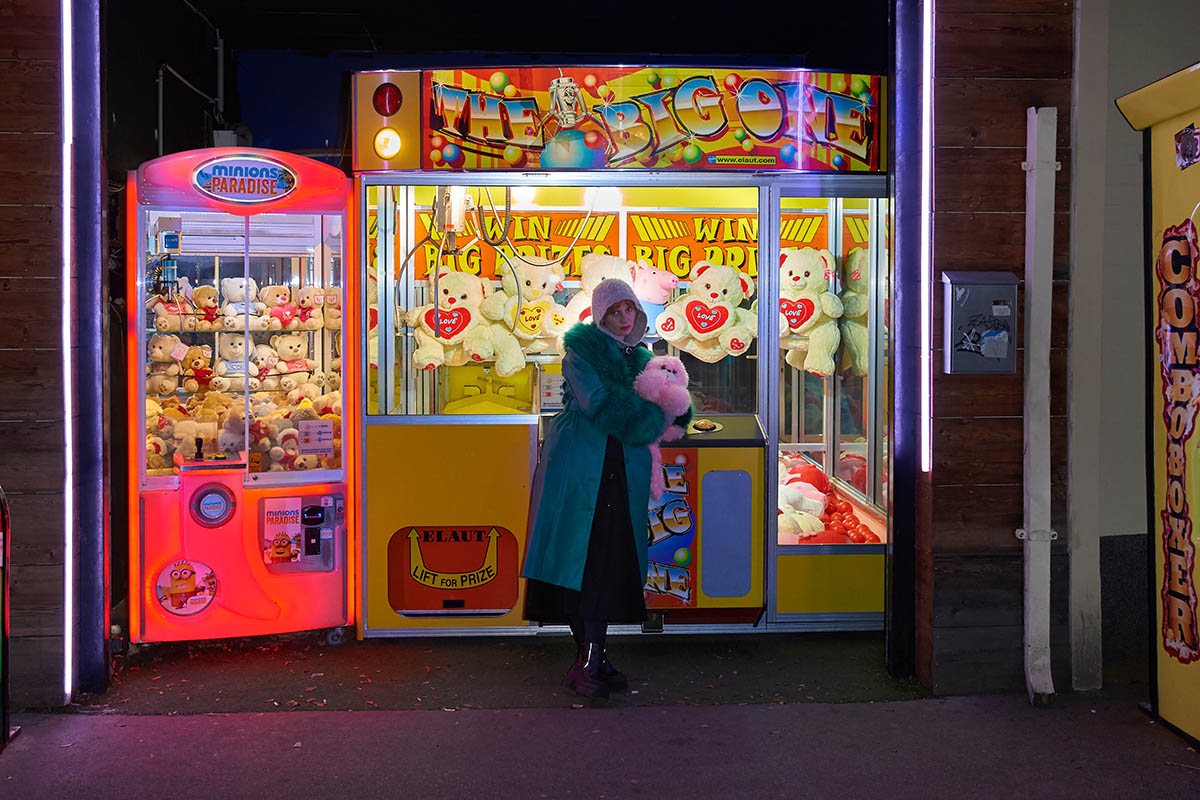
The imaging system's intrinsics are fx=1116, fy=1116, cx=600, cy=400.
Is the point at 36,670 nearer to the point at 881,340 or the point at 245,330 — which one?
the point at 245,330

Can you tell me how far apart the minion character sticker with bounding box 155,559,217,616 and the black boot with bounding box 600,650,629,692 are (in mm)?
1840

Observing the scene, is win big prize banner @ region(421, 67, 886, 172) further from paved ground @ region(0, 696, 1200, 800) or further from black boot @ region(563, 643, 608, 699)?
paved ground @ region(0, 696, 1200, 800)

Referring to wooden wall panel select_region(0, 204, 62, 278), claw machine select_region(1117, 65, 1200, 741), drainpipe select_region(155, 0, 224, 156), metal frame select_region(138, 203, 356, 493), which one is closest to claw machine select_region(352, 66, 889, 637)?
metal frame select_region(138, 203, 356, 493)

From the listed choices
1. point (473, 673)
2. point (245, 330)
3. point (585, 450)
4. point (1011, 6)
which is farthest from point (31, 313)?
point (1011, 6)

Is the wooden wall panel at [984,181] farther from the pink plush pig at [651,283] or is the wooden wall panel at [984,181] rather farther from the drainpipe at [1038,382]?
the pink plush pig at [651,283]

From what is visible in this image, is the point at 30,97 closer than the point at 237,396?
Yes

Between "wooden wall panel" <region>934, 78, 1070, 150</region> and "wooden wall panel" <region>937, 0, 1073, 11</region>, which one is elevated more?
"wooden wall panel" <region>937, 0, 1073, 11</region>

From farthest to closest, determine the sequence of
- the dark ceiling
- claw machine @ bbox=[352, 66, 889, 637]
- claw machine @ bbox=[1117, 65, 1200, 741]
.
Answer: the dark ceiling < claw machine @ bbox=[352, 66, 889, 637] < claw machine @ bbox=[1117, 65, 1200, 741]

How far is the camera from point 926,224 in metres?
4.45

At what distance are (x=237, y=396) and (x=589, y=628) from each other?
1988 millimetres

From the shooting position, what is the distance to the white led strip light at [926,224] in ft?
14.5

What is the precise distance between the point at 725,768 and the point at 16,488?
287 cm

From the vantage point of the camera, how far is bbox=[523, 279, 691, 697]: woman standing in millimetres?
4473

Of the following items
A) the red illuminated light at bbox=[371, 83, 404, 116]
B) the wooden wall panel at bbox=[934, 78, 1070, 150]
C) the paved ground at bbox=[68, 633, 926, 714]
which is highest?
the red illuminated light at bbox=[371, 83, 404, 116]
